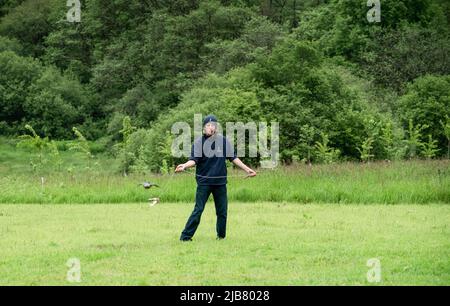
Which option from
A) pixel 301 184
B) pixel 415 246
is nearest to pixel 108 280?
pixel 415 246

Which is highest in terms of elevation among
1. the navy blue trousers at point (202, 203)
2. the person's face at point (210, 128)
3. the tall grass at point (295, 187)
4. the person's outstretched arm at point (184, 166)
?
the person's face at point (210, 128)

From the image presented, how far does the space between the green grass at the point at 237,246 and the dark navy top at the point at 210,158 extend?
1.19 m

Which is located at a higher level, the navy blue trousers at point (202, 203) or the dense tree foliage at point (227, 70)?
the dense tree foliage at point (227, 70)

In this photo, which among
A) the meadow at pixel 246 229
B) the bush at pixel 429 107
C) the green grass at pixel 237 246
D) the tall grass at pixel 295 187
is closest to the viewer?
the green grass at pixel 237 246

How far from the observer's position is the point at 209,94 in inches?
2083

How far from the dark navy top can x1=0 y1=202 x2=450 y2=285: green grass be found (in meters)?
1.19

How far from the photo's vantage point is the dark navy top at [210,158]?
1537 centimetres

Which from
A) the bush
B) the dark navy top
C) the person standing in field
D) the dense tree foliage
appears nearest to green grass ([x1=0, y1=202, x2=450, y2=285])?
the person standing in field

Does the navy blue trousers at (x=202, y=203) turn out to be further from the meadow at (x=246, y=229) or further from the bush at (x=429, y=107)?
the bush at (x=429, y=107)

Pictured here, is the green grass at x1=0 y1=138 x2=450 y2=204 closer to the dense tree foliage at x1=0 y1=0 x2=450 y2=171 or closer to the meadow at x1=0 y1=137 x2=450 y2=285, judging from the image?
the meadow at x1=0 y1=137 x2=450 y2=285

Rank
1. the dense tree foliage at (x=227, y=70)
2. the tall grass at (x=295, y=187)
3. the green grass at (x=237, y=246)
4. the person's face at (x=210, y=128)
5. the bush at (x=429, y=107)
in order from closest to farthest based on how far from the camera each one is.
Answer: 1. the green grass at (x=237, y=246)
2. the person's face at (x=210, y=128)
3. the tall grass at (x=295, y=187)
4. the dense tree foliage at (x=227, y=70)
5. the bush at (x=429, y=107)

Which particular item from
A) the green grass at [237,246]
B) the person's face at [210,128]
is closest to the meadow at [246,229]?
the green grass at [237,246]

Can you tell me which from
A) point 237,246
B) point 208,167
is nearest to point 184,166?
point 208,167
